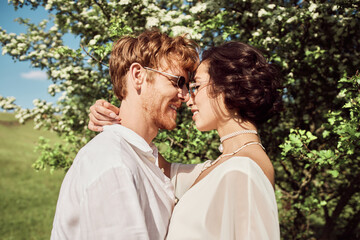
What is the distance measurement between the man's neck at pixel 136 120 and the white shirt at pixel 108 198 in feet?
1.75

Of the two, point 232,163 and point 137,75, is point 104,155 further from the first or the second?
point 137,75

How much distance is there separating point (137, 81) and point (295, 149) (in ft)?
7.47

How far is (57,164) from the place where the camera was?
5.57 meters

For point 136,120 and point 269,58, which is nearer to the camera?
point 136,120

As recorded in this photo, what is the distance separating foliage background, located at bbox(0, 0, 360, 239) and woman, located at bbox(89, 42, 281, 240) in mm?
1409

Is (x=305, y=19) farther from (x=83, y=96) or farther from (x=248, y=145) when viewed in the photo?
(x=83, y=96)

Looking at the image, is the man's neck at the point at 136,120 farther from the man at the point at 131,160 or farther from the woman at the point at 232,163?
the woman at the point at 232,163

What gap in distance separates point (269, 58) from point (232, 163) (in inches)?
132

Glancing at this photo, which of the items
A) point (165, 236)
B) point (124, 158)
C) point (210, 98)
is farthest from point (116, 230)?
point (210, 98)

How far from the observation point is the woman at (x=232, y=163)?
1784 mm

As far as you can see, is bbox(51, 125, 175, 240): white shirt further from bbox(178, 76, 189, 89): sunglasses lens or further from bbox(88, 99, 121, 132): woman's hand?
bbox(178, 76, 189, 89): sunglasses lens

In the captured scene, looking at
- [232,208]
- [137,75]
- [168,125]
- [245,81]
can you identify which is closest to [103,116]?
[137,75]

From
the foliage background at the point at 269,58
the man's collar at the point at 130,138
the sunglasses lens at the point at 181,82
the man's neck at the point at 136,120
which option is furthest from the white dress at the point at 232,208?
the foliage background at the point at 269,58

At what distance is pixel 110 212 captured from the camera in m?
1.58
